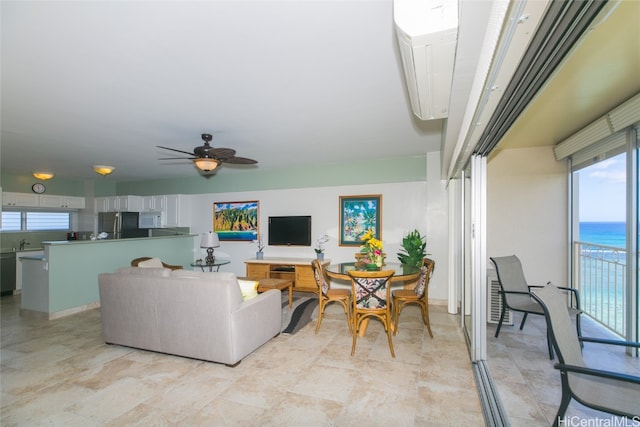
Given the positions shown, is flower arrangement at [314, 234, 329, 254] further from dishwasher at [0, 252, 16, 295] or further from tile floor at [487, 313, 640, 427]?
dishwasher at [0, 252, 16, 295]

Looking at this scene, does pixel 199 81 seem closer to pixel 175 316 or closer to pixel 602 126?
pixel 175 316

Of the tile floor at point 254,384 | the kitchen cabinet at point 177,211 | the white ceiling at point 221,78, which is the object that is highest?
the white ceiling at point 221,78

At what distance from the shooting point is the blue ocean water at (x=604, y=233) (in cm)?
306

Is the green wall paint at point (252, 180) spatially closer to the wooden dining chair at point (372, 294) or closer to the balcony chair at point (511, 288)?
the balcony chair at point (511, 288)

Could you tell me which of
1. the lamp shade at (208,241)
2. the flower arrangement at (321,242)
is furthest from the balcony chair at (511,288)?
the lamp shade at (208,241)

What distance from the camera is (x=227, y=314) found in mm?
2729

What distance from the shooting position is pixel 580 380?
1.66 m

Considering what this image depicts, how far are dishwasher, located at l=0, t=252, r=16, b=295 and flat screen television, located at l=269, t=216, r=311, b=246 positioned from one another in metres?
4.98

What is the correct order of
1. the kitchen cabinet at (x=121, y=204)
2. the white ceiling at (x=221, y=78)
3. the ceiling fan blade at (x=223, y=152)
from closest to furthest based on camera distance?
the white ceiling at (x=221, y=78), the ceiling fan blade at (x=223, y=152), the kitchen cabinet at (x=121, y=204)

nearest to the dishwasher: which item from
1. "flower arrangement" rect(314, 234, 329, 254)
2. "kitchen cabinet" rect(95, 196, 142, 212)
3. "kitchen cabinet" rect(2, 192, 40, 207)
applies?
"kitchen cabinet" rect(2, 192, 40, 207)

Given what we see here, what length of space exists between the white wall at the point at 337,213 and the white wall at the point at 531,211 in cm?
77

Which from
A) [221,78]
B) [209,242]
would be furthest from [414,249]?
[209,242]

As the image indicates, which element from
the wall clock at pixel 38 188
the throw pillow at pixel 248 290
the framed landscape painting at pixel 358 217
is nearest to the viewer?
the throw pillow at pixel 248 290

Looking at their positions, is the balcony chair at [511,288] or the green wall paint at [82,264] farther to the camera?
the green wall paint at [82,264]
